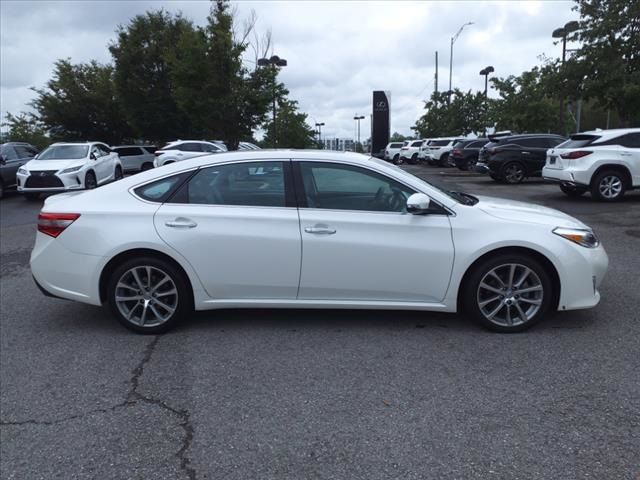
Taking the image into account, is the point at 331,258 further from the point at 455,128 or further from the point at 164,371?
the point at 455,128

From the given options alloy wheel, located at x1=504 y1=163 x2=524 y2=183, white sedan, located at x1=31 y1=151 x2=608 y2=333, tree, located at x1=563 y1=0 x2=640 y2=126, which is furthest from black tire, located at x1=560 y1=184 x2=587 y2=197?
white sedan, located at x1=31 y1=151 x2=608 y2=333

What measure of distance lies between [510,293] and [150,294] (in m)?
2.96

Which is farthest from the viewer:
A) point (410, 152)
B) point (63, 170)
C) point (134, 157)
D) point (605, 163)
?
point (410, 152)

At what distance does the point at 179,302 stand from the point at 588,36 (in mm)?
22099

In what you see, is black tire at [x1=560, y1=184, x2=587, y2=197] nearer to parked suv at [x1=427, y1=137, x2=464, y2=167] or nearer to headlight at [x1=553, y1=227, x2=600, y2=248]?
headlight at [x1=553, y1=227, x2=600, y2=248]

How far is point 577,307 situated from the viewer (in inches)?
177

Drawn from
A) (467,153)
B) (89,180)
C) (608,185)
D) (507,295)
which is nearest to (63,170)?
(89,180)

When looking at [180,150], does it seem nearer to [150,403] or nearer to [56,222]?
[56,222]

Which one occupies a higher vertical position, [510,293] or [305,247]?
[305,247]

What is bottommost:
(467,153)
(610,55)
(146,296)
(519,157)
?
(146,296)

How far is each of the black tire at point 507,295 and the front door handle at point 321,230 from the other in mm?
1173

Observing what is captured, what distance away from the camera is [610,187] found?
40.9 feet

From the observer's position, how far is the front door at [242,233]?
4523mm

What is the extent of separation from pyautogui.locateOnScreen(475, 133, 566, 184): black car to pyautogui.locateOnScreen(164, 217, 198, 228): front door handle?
1532cm
